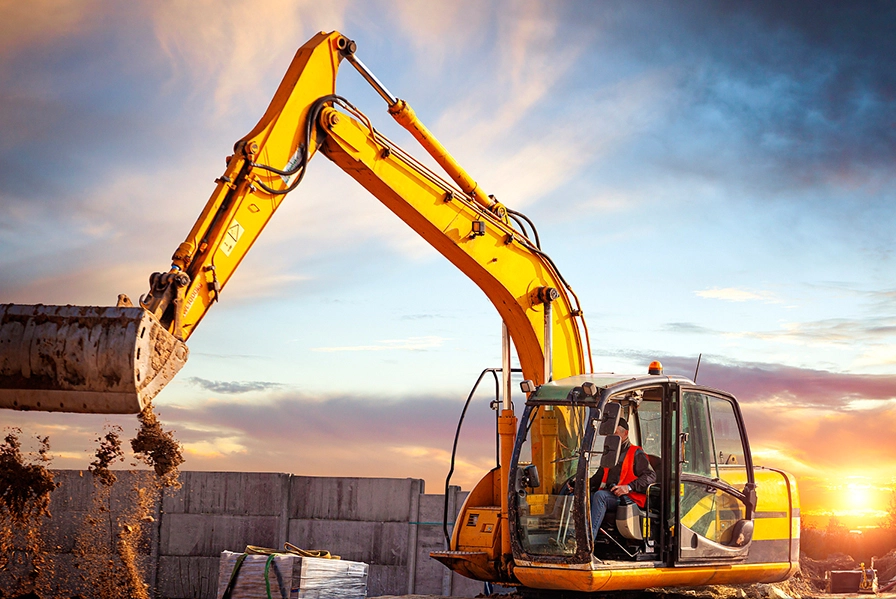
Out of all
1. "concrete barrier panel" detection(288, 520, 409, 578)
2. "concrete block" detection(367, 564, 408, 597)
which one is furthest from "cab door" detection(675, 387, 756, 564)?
"concrete block" detection(367, 564, 408, 597)

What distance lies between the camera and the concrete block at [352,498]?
1445 centimetres

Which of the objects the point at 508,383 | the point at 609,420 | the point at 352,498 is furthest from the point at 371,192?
the point at 352,498

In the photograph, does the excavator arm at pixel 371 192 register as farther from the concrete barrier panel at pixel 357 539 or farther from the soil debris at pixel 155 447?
the concrete barrier panel at pixel 357 539

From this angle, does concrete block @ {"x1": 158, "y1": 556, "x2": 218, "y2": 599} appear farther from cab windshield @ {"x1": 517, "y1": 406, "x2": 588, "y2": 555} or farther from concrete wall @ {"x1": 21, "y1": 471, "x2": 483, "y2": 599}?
cab windshield @ {"x1": 517, "y1": 406, "x2": 588, "y2": 555}

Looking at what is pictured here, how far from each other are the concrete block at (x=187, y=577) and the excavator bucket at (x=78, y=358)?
945 cm

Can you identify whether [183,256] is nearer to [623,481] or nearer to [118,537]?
[623,481]

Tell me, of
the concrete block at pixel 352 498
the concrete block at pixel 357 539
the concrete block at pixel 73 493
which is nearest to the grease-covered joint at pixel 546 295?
the concrete block at pixel 352 498

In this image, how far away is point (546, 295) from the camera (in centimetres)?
933

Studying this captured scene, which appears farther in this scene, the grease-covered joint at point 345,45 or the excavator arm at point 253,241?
the grease-covered joint at point 345,45

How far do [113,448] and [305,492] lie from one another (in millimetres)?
4410

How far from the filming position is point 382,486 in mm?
14523

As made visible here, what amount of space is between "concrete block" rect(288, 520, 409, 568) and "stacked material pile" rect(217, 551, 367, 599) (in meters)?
6.24

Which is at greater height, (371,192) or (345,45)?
(345,45)

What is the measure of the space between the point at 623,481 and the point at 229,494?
9.22m
